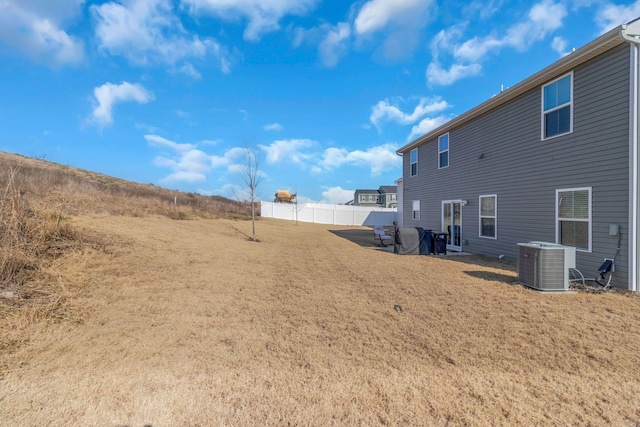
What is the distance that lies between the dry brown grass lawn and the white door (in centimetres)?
513

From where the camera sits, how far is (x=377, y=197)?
48.2 m

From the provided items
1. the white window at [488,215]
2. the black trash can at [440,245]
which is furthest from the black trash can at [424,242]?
the white window at [488,215]

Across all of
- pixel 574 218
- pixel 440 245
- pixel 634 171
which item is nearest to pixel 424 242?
pixel 440 245

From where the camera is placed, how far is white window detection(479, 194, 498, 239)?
9.58 meters

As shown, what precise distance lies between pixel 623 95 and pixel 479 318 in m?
5.64

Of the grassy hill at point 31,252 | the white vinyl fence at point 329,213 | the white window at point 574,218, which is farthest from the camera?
the white vinyl fence at point 329,213

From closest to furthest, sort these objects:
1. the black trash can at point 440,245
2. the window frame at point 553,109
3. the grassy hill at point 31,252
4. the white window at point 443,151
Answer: the grassy hill at point 31,252 < the window frame at point 553,109 < the black trash can at point 440,245 < the white window at point 443,151

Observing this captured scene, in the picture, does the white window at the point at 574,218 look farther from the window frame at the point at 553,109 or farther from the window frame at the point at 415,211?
the window frame at the point at 415,211

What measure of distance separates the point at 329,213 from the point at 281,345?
99.1 ft

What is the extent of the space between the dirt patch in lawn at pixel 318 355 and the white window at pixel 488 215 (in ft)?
14.1

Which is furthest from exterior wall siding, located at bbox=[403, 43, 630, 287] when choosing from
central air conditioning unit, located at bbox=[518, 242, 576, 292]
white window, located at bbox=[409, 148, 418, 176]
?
white window, located at bbox=[409, 148, 418, 176]

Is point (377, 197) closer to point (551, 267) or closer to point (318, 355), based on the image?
point (551, 267)

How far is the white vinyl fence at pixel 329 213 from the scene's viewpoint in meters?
32.1

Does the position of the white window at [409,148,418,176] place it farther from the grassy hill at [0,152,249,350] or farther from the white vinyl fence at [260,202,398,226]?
the white vinyl fence at [260,202,398,226]
